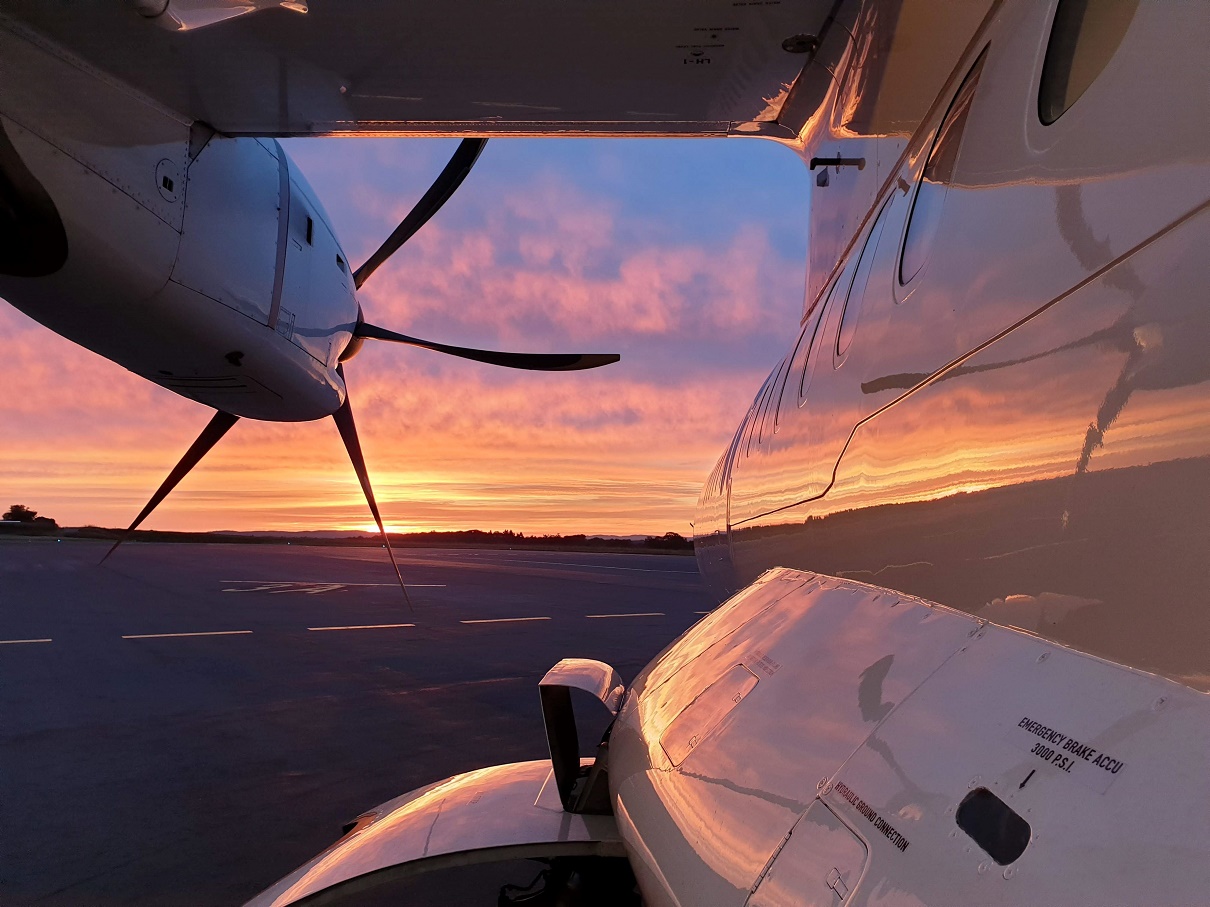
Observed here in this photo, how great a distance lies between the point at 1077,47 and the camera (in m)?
1.47

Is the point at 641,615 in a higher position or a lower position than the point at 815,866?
lower

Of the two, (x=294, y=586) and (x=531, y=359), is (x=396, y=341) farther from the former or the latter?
(x=294, y=586)

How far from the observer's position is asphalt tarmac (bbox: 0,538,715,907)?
4.24 meters

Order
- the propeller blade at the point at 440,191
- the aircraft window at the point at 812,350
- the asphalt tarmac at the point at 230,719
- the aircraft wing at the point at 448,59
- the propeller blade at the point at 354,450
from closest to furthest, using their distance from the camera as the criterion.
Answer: the aircraft wing at the point at 448,59, the aircraft window at the point at 812,350, the asphalt tarmac at the point at 230,719, the propeller blade at the point at 440,191, the propeller blade at the point at 354,450

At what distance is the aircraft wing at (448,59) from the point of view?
2969mm

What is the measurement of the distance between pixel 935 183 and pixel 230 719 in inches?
280

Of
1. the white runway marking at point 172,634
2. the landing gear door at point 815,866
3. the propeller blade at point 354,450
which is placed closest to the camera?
the landing gear door at point 815,866

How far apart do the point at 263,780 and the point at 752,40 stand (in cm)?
542

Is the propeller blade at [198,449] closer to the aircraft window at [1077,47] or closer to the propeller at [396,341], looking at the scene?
the propeller at [396,341]

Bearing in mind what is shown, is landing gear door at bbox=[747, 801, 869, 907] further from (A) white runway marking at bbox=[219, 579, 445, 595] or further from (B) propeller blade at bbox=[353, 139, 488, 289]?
(A) white runway marking at bbox=[219, 579, 445, 595]

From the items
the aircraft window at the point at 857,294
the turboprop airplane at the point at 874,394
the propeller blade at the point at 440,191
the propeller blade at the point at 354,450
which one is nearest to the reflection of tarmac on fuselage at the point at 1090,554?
the turboprop airplane at the point at 874,394

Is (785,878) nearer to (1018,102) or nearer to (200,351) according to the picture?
(1018,102)

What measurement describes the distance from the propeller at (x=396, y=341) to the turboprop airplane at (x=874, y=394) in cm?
139

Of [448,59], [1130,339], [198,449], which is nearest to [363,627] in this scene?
[198,449]
